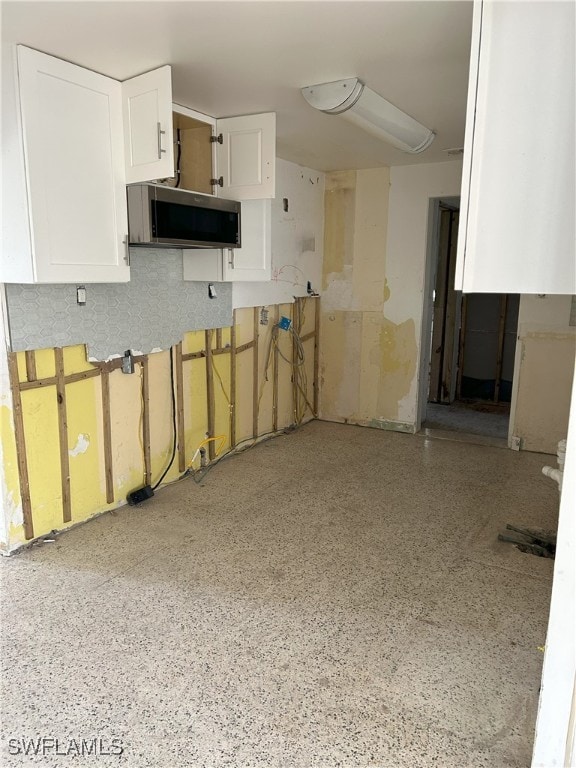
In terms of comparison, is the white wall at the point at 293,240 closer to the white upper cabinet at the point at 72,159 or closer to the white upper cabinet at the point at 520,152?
the white upper cabinet at the point at 72,159

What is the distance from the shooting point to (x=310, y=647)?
2.18 meters

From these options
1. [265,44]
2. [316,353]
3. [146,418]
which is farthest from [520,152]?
[316,353]

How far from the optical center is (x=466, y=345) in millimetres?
6797

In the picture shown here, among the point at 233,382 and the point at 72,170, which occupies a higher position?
the point at 72,170

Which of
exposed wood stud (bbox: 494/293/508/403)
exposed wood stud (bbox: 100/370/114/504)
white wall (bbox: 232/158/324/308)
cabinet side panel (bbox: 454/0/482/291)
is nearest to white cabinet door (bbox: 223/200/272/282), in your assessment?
white wall (bbox: 232/158/324/308)

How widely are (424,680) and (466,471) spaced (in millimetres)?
2414

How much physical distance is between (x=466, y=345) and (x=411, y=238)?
2277 mm

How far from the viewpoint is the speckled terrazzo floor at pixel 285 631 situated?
5.77 feet

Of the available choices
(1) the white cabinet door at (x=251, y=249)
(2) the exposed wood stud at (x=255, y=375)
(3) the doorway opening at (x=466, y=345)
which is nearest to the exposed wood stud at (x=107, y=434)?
(1) the white cabinet door at (x=251, y=249)

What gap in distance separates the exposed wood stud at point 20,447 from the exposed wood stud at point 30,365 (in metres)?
0.07

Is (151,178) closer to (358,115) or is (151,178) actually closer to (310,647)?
(358,115)

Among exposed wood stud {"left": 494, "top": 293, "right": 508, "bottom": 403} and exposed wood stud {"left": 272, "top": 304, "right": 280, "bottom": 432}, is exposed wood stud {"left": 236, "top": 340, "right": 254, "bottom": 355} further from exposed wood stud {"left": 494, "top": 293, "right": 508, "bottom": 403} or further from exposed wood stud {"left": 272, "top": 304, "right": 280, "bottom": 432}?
exposed wood stud {"left": 494, "top": 293, "right": 508, "bottom": 403}

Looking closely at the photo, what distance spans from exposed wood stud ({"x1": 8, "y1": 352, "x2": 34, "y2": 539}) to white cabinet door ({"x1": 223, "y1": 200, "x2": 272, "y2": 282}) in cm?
153

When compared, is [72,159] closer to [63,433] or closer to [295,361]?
[63,433]
